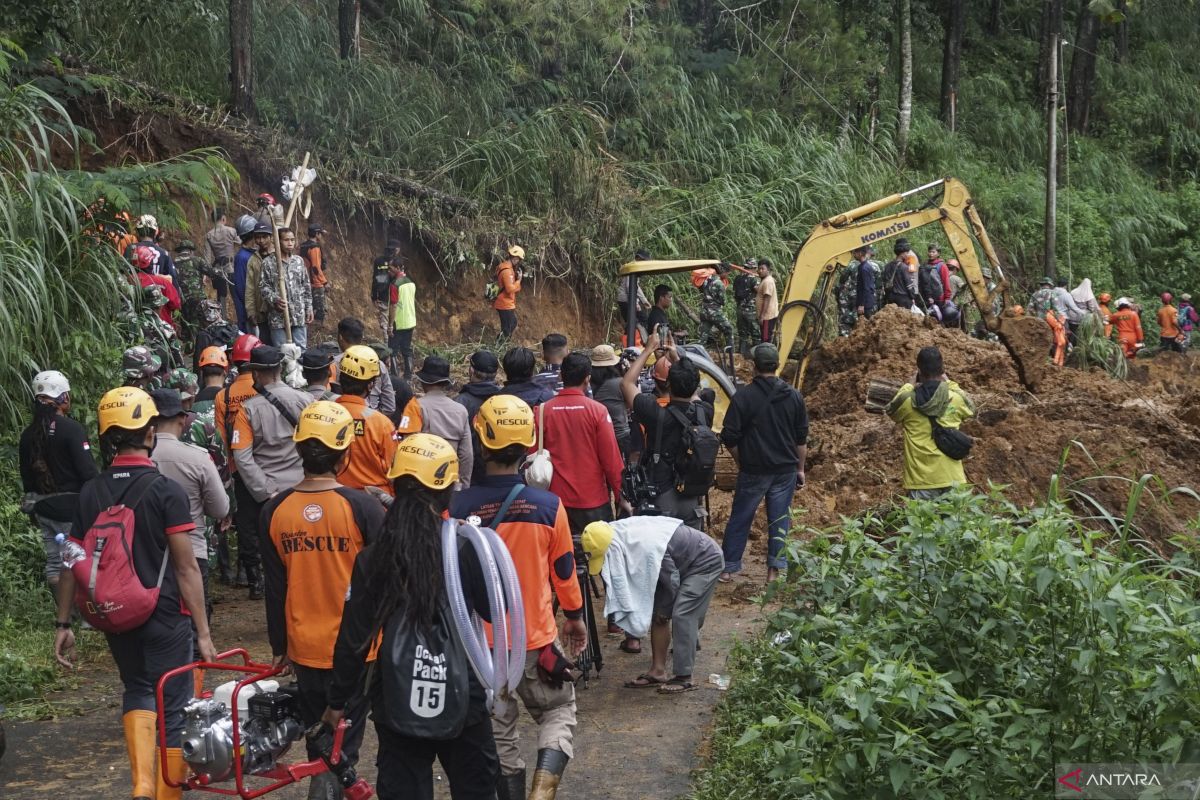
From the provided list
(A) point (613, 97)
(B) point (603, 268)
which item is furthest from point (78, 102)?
(A) point (613, 97)

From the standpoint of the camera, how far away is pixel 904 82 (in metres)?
29.9

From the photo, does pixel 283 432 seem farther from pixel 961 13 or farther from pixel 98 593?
pixel 961 13

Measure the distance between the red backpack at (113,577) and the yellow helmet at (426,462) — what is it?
1466 mm

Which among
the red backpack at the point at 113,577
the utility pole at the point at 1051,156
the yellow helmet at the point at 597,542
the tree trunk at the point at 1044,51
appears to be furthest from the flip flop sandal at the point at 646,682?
the tree trunk at the point at 1044,51

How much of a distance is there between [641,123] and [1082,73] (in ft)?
52.4

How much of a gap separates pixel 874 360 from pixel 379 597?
A: 1283 centimetres

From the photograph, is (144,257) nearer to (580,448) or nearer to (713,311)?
(580,448)

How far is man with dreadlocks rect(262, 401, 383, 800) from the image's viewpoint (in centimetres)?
523

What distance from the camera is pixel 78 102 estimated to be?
19094 millimetres

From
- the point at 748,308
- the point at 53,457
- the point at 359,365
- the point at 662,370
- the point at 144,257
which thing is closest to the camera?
the point at 359,365

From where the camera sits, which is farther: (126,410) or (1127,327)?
(1127,327)

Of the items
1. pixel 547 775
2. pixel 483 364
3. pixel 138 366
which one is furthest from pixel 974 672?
pixel 138 366

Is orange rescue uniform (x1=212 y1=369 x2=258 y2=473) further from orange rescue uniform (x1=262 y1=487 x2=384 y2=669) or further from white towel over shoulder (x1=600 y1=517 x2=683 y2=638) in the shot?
orange rescue uniform (x1=262 y1=487 x2=384 y2=669)

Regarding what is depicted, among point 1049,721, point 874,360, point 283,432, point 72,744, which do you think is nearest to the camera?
point 1049,721
